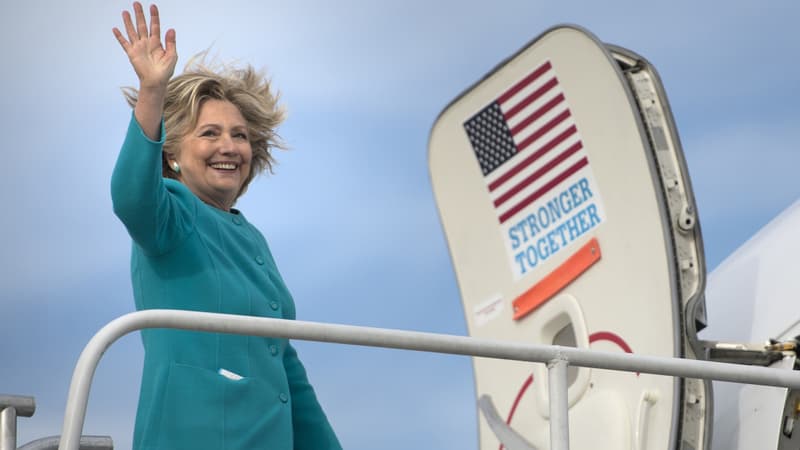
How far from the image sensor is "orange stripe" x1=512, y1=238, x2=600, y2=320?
579cm

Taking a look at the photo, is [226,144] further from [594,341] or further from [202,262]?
[594,341]

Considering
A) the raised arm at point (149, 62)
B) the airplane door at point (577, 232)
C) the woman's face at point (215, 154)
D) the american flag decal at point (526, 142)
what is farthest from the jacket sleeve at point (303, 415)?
the american flag decal at point (526, 142)

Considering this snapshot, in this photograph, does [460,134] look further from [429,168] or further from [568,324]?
[568,324]

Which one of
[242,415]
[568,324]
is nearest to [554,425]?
[242,415]

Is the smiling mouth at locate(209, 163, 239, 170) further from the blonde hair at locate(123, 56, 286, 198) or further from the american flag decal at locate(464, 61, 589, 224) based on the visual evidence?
the american flag decal at locate(464, 61, 589, 224)

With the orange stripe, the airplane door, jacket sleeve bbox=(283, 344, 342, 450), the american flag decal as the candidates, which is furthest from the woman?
the american flag decal

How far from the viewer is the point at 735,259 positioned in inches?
252

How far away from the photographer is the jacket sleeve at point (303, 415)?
3.99 m

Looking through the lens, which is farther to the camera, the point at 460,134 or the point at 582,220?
the point at 460,134

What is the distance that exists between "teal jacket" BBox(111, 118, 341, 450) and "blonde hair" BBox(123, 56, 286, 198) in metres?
0.22

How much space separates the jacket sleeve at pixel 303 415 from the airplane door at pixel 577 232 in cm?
161

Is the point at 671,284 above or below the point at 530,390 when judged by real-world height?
above

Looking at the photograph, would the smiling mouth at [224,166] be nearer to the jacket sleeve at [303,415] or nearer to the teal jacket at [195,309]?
the teal jacket at [195,309]

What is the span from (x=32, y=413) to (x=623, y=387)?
2645mm
